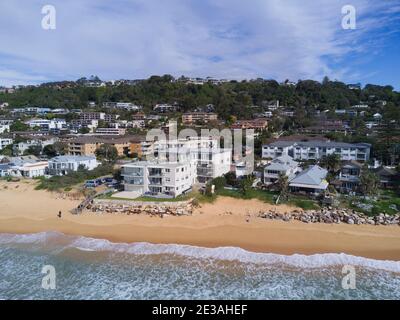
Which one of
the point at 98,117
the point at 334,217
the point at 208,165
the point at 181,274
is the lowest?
the point at 181,274

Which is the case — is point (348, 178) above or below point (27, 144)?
below

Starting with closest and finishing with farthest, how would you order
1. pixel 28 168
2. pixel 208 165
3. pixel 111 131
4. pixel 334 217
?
1. pixel 334 217
2. pixel 208 165
3. pixel 28 168
4. pixel 111 131

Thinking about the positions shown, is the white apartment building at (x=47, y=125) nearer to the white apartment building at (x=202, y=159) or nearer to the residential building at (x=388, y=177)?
the white apartment building at (x=202, y=159)

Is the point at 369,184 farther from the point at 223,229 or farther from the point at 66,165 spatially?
the point at 66,165

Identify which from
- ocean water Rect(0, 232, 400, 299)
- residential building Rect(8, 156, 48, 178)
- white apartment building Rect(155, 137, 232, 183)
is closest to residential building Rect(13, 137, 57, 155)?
residential building Rect(8, 156, 48, 178)

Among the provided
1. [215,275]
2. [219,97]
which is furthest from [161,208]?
[219,97]

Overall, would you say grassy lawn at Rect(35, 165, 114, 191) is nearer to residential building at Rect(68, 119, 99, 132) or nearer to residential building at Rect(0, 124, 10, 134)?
residential building at Rect(68, 119, 99, 132)

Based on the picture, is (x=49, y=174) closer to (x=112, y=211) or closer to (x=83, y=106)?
(x=112, y=211)

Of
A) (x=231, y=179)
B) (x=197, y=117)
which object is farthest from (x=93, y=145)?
(x=197, y=117)
